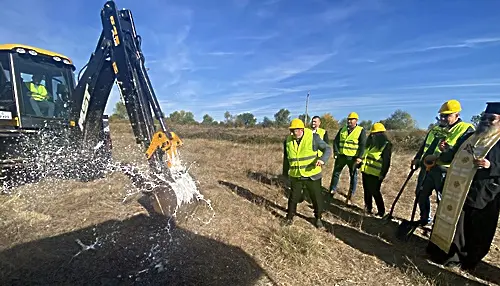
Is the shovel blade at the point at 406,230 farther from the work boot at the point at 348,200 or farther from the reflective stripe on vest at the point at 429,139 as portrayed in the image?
Result: the work boot at the point at 348,200

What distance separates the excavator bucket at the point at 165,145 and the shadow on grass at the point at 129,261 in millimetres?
1012

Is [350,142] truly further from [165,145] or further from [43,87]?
[43,87]

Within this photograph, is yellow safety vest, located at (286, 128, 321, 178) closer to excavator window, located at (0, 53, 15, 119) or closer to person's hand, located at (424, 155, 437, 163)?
person's hand, located at (424, 155, 437, 163)

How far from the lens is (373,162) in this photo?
5.14m

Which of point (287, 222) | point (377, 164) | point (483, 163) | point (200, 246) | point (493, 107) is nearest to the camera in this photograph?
point (483, 163)

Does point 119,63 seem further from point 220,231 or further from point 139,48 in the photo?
point 220,231

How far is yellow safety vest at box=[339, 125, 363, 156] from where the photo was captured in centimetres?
566

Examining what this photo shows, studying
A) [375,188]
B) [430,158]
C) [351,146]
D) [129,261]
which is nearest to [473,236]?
[430,158]

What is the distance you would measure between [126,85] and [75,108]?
4.98 ft

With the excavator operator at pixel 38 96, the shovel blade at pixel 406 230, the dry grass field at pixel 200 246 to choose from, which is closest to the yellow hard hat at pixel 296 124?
the dry grass field at pixel 200 246

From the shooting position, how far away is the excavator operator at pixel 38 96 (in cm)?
543

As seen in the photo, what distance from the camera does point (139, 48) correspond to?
4.75 metres

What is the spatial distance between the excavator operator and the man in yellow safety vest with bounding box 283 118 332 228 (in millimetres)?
4729

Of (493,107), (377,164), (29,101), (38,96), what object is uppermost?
(38,96)
